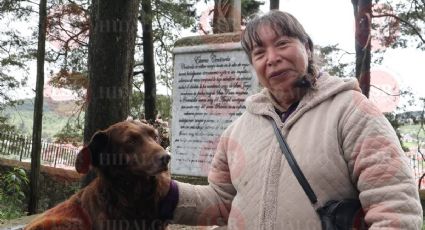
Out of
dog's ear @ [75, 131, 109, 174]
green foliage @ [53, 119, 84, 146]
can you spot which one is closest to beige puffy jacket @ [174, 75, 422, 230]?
dog's ear @ [75, 131, 109, 174]

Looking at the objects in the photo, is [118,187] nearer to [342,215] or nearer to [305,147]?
[305,147]

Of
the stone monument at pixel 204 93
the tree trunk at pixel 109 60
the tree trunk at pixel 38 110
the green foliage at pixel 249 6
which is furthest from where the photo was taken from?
the green foliage at pixel 249 6

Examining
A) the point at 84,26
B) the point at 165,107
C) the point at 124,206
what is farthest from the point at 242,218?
the point at 165,107

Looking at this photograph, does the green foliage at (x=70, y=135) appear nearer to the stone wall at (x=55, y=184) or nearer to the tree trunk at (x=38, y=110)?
the stone wall at (x=55, y=184)

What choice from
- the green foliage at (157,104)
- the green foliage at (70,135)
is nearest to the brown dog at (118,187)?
the green foliage at (157,104)

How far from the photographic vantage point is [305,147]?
5.91 feet

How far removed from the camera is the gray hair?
195 centimetres

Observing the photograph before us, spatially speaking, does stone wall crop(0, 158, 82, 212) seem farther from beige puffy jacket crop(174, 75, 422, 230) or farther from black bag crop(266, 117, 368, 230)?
black bag crop(266, 117, 368, 230)

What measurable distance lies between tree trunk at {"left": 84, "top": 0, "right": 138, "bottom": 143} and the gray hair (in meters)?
2.31

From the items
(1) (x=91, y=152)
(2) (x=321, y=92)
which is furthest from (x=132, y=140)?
(2) (x=321, y=92)

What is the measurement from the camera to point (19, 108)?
16.2m

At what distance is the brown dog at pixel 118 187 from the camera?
2.49m

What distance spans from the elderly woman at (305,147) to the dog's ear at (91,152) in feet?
2.71

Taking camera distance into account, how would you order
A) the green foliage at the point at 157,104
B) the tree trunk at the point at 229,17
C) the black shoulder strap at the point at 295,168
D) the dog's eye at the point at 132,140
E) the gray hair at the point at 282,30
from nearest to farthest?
the black shoulder strap at the point at 295,168, the gray hair at the point at 282,30, the dog's eye at the point at 132,140, the tree trunk at the point at 229,17, the green foliage at the point at 157,104
